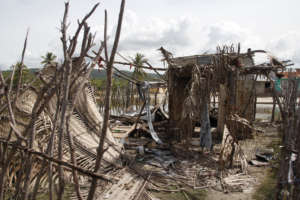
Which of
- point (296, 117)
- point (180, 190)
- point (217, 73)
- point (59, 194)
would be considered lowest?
point (180, 190)

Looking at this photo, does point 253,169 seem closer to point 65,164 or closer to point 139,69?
point 65,164

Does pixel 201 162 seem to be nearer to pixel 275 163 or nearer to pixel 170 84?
pixel 275 163

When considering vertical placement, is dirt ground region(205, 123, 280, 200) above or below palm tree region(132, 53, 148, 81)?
below

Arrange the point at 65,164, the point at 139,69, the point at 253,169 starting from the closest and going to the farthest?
the point at 65,164
the point at 253,169
the point at 139,69

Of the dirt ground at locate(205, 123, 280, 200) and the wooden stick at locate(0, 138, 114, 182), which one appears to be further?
the dirt ground at locate(205, 123, 280, 200)

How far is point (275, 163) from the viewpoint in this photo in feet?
18.9

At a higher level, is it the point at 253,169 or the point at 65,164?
the point at 65,164

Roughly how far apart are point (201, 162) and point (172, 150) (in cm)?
98

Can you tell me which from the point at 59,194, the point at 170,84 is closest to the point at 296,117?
the point at 59,194

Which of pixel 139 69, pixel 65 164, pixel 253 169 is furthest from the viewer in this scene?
pixel 139 69

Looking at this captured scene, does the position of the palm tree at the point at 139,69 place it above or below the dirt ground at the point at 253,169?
above

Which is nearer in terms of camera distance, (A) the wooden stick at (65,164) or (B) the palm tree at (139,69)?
(A) the wooden stick at (65,164)

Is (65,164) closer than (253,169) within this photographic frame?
Yes

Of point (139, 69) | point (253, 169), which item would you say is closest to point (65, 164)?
point (253, 169)
